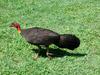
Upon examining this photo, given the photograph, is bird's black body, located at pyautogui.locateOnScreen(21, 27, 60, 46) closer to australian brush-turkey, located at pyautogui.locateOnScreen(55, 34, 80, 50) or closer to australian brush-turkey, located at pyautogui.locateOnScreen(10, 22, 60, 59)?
australian brush-turkey, located at pyautogui.locateOnScreen(10, 22, 60, 59)

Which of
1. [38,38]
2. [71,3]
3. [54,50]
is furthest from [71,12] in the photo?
[38,38]

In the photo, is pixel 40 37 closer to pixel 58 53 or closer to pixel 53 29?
pixel 58 53

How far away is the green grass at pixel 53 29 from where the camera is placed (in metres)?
9.62

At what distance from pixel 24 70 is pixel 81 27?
4.34m

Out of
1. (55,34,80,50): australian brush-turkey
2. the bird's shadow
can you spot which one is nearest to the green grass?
the bird's shadow

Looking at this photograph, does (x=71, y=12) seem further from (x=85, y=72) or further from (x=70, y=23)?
(x=85, y=72)

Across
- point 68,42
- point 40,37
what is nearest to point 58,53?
point 68,42

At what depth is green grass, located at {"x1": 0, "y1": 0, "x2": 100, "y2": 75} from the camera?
31.6ft

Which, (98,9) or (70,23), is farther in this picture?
(98,9)

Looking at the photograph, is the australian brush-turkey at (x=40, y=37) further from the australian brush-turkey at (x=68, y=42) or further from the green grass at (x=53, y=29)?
the green grass at (x=53, y=29)

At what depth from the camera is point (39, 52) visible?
34.0 feet

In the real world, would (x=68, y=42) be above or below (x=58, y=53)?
above

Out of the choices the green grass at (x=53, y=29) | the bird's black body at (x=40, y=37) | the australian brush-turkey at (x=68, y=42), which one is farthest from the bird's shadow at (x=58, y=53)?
the bird's black body at (x=40, y=37)

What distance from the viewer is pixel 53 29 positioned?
1273 cm
